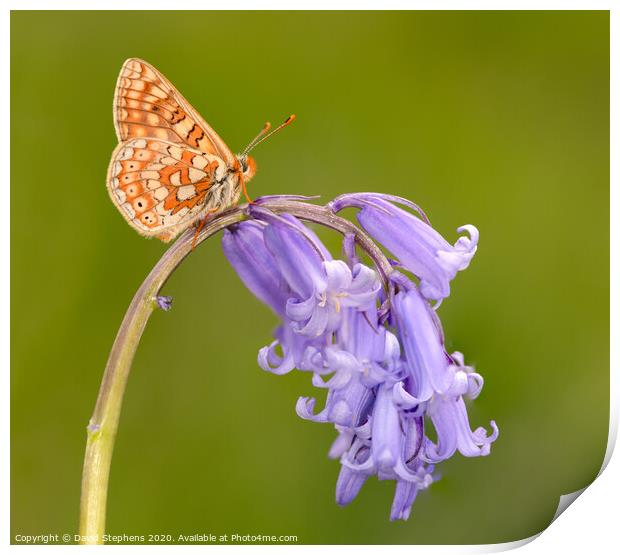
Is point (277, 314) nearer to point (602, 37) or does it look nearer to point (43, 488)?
point (43, 488)

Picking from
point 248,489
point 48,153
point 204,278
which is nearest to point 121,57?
point 48,153

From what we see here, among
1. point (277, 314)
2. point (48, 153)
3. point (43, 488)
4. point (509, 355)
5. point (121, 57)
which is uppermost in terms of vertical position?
point (121, 57)

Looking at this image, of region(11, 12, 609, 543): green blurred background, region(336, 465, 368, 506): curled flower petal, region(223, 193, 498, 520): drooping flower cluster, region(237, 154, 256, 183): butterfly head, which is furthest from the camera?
region(11, 12, 609, 543): green blurred background

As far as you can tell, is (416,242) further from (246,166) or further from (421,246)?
(246,166)

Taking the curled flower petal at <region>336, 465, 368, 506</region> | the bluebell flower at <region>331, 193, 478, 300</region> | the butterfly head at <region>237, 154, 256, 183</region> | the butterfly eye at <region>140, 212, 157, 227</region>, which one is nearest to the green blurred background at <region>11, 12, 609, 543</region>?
the butterfly head at <region>237, 154, 256, 183</region>

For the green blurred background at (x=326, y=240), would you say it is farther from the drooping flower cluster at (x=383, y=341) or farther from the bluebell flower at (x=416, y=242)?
the bluebell flower at (x=416, y=242)

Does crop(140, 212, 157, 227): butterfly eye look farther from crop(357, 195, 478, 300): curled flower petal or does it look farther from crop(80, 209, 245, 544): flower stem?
crop(357, 195, 478, 300): curled flower petal

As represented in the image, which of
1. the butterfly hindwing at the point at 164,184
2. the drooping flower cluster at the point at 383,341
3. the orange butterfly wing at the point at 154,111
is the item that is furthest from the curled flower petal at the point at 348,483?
the orange butterfly wing at the point at 154,111

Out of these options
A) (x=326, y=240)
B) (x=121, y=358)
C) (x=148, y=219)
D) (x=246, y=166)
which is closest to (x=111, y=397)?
(x=121, y=358)
